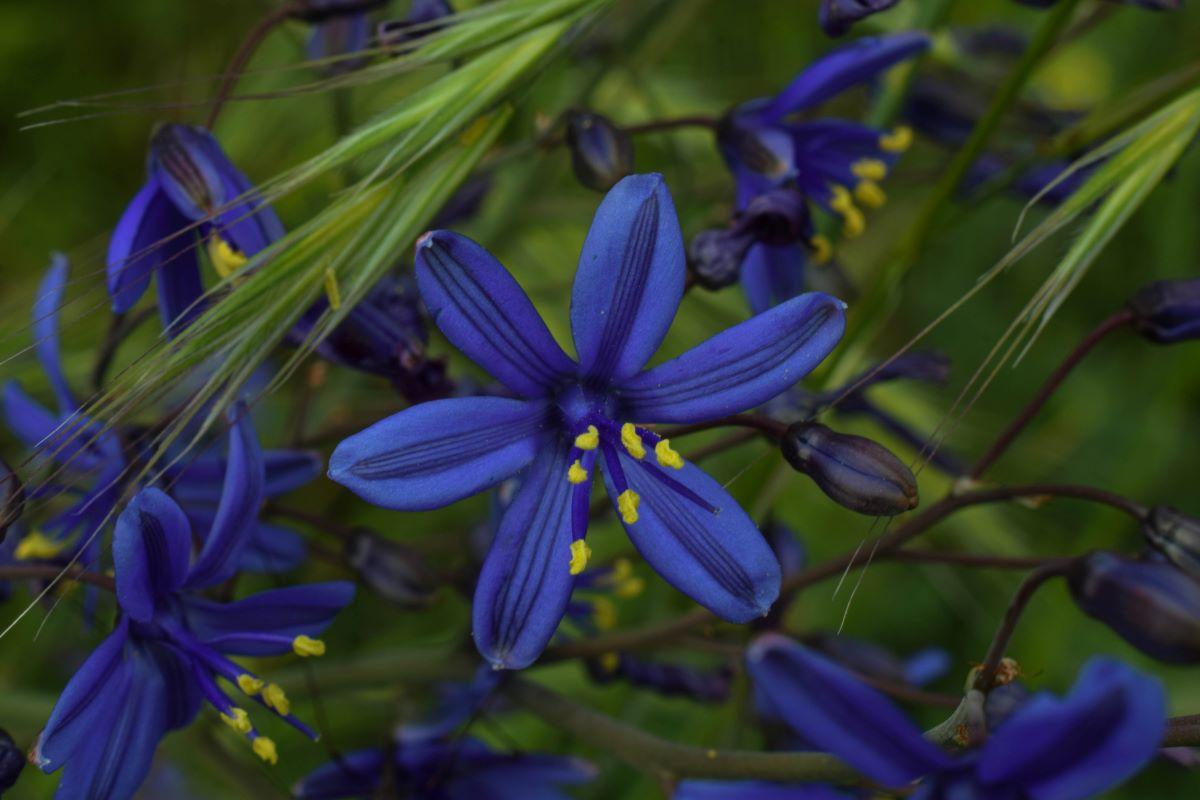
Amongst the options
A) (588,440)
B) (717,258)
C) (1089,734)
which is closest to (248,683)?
(588,440)

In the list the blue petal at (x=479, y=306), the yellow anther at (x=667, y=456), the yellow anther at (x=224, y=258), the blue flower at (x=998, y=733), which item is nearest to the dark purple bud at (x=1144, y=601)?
the blue flower at (x=998, y=733)

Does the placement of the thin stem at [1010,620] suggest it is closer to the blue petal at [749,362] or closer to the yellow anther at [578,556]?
the blue petal at [749,362]

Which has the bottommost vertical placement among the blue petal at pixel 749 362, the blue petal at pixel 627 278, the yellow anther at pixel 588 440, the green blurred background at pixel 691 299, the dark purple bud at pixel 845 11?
the green blurred background at pixel 691 299

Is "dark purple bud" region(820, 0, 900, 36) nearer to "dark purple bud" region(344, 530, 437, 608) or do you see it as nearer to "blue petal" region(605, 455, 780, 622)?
"blue petal" region(605, 455, 780, 622)

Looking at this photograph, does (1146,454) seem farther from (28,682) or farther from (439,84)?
(28,682)

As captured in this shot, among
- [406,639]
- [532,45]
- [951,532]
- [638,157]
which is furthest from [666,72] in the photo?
[532,45]

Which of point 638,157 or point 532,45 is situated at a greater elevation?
point 532,45

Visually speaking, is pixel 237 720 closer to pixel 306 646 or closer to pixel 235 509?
pixel 306 646
